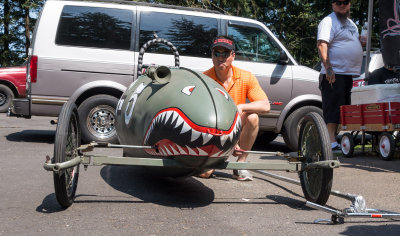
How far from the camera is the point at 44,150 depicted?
22.6 feet

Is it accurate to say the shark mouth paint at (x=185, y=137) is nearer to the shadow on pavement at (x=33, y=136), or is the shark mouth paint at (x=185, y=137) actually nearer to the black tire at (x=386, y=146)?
the black tire at (x=386, y=146)

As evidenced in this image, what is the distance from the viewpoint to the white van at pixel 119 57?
24.2ft

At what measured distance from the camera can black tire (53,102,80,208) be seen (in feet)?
10.8

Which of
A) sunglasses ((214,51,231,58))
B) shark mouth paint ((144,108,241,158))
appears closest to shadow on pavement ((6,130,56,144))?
sunglasses ((214,51,231,58))

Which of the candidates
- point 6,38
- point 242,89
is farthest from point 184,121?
point 6,38

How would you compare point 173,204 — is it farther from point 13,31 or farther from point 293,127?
point 13,31

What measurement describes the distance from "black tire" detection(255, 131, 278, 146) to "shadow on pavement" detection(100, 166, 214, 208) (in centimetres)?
425

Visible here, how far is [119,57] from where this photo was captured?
7.52m

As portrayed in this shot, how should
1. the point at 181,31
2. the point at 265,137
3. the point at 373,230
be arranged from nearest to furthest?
the point at 373,230 → the point at 181,31 → the point at 265,137

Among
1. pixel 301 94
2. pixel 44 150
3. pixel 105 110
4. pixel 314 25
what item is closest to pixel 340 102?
pixel 301 94

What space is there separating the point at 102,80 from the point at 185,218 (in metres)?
4.45

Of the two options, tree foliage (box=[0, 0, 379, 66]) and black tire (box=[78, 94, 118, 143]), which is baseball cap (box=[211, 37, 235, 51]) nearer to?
black tire (box=[78, 94, 118, 143])

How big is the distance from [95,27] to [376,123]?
14.4ft

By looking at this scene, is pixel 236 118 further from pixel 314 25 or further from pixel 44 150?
pixel 314 25
